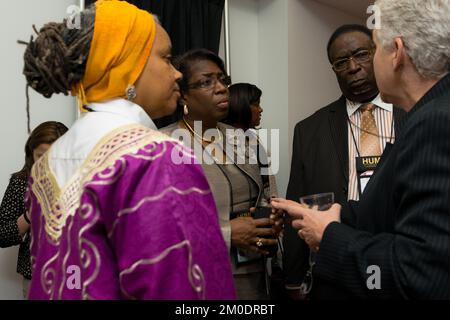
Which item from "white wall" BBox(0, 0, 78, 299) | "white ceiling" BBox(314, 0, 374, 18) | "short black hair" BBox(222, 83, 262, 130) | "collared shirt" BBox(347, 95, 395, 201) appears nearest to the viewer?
"collared shirt" BBox(347, 95, 395, 201)

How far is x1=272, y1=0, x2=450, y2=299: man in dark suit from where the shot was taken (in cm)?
83

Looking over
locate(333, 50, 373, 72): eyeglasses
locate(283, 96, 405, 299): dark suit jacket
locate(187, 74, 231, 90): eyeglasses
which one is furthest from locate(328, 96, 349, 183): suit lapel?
locate(187, 74, 231, 90): eyeglasses

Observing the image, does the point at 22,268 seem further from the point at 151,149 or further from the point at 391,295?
the point at 391,295

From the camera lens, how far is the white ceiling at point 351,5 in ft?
11.7

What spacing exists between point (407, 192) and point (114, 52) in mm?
697

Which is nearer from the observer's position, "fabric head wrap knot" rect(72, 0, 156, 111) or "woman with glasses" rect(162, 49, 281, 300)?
"fabric head wrap knot" rect(72, 0, 156, 111)

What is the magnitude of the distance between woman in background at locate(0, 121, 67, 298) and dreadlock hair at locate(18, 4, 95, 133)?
3.56ft

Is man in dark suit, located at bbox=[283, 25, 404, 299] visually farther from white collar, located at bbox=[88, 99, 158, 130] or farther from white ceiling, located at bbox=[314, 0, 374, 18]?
white ceiling, located at bbox=[314, 0, 374, 18]

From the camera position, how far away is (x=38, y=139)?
1.94m

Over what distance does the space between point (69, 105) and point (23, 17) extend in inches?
19.7

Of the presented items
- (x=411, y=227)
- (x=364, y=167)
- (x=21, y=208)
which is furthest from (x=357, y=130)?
(x=21, y=208)
